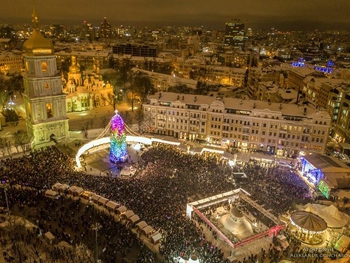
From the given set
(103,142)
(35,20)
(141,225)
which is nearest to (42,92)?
(35,20)

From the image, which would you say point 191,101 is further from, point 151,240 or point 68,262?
point 68,262

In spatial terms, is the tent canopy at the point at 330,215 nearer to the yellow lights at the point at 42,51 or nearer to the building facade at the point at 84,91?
the yellow lights at the point at 42,51

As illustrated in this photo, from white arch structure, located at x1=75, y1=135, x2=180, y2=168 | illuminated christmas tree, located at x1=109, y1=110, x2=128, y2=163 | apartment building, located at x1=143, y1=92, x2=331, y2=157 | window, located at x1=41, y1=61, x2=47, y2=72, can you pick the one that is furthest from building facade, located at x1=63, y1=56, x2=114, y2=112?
illuminated christmas tree, located at x1=109, y1=110, x2=128, y2=163

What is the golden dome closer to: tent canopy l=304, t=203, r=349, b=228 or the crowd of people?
the crowd of people

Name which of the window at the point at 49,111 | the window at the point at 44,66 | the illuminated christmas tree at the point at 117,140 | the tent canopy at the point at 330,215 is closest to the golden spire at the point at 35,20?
the window at the point at 44,66

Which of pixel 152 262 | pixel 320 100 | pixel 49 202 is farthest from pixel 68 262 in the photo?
pixel 320 100

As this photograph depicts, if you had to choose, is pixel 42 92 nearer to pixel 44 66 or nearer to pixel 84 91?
pixel 44 66
